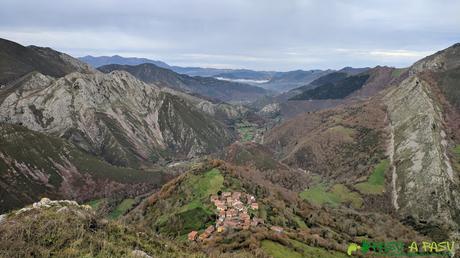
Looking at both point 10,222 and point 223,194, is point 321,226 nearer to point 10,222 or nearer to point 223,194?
point 223,194

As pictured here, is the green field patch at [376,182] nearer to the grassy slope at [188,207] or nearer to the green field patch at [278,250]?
the grassy slope at [188,207]

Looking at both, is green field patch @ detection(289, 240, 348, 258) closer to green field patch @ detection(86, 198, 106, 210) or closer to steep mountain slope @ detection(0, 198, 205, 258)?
steep mountain slope @ detection(0, 198, 205, 258)

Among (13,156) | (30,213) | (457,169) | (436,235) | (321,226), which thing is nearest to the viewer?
(30,213)

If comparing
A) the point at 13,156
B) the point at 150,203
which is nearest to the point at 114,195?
the point at 13,156

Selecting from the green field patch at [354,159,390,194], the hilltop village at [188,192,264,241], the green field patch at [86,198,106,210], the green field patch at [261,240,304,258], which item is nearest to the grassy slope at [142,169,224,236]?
the hilltop village at [188,192,264,241]

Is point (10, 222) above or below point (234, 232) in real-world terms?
above

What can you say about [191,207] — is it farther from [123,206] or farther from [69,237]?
[123,206]

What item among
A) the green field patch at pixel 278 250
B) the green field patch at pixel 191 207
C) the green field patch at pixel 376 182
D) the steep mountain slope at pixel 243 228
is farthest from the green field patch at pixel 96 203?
the green field patch at pixel 278 250
